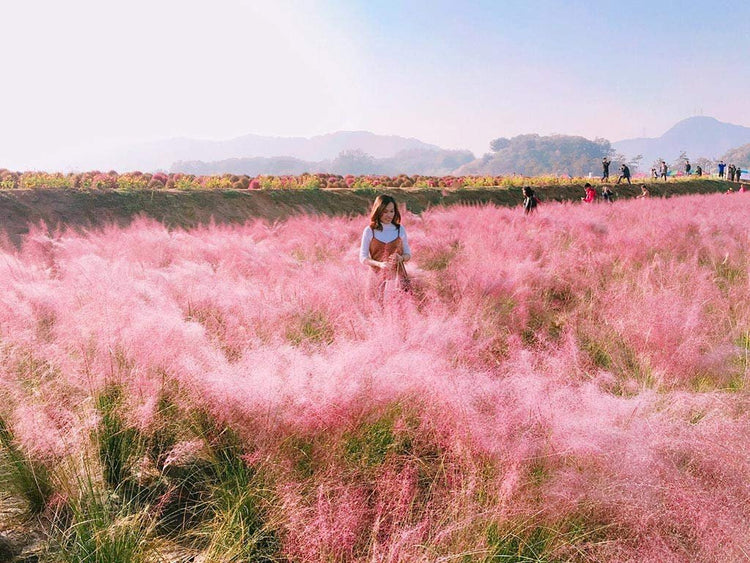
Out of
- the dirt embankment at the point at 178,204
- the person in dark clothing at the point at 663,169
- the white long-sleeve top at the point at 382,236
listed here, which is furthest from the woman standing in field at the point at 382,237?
the person in dark clothing at the point at 663,169

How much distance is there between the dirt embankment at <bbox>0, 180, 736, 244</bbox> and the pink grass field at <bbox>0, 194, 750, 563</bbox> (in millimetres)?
5218

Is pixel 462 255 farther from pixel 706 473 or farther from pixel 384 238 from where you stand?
pixel 706 473

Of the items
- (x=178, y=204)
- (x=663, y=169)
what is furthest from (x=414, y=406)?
(x=663, y=169)

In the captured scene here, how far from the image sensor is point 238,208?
526 inches

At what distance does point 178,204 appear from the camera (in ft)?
40.8

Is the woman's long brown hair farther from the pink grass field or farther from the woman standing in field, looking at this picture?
the pink grass field

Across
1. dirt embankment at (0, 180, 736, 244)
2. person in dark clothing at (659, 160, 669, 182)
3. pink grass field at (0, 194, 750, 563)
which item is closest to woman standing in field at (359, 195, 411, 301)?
pink grass field at (0, 194, 750, 563)

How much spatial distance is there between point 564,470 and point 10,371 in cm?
280

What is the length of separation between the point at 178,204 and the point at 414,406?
12.1 meters

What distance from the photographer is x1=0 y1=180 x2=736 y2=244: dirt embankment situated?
33.8 ft

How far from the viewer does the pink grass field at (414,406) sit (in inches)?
60.2

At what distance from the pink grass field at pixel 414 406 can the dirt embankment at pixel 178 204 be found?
5.22 metres

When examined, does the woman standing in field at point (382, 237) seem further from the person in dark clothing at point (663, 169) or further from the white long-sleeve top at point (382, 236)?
the person in dark clothing at point (663, 169)

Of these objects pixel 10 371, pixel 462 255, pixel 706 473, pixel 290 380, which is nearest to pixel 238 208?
pixel 462 255
